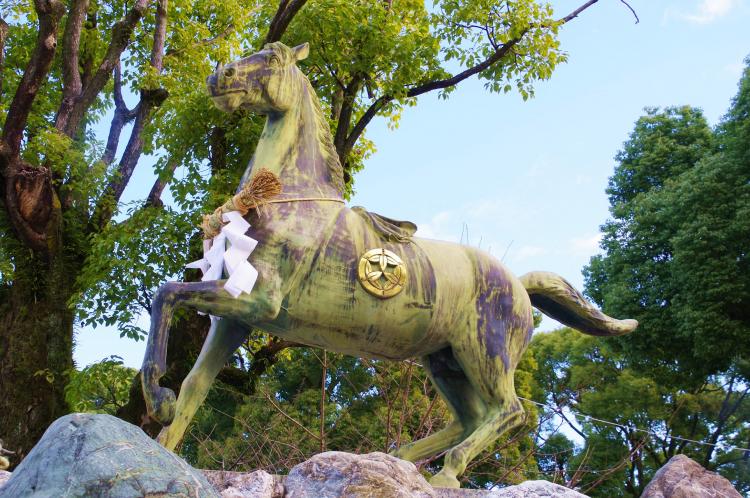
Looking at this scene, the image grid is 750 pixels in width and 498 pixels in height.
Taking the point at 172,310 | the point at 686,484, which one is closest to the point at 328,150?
the point at 172,310

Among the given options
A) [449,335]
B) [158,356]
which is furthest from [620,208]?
[158,356]

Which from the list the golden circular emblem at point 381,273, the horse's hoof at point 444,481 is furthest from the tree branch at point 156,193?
the horse's hoof at point 444,481

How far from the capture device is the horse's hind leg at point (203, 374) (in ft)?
14.7

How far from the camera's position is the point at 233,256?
442 centimetres

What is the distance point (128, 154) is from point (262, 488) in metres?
9.24

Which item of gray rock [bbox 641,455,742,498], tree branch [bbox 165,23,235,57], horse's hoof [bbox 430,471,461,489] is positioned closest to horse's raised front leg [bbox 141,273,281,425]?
horse's hoof [bbox 430,471,461,489]

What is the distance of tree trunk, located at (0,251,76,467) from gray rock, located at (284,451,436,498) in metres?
7.01

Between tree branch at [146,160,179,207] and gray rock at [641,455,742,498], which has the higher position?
tree branch at [146,160,179,207]

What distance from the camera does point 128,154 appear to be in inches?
486

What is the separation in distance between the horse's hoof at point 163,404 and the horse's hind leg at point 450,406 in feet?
4.85

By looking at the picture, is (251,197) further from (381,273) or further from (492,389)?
(492,389)

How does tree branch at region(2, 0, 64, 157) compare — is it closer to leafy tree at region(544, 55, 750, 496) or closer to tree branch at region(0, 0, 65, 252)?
tree branch at region(0, 0, 65, 252)

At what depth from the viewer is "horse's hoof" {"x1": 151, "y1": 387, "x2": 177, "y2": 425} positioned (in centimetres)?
422

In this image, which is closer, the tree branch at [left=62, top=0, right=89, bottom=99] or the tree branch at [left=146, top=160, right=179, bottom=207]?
the tree branch at [left=62, top=0, right=89, bottom=99]
